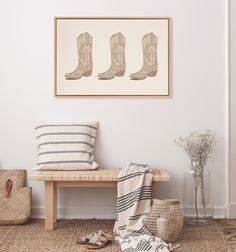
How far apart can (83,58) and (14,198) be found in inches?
55.0

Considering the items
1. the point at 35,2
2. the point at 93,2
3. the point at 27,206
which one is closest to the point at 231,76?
the point at 93,2

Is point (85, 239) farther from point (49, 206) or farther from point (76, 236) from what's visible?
point (49, 206)

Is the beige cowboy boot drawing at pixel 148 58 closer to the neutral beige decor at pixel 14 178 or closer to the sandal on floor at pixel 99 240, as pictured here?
the neutral beige decor at pixel 14 178

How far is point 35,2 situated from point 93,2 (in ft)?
1.73

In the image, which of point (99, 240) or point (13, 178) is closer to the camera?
point (99, 240)

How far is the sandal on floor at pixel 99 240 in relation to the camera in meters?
3.38

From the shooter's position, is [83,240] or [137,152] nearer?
[83,240]

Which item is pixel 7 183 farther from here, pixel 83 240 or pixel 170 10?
pixel 170 10

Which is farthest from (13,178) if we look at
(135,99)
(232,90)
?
(232,90)

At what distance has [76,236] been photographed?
3.67 metres

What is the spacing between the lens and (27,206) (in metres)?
4.12

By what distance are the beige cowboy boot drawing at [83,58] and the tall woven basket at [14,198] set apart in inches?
39.3

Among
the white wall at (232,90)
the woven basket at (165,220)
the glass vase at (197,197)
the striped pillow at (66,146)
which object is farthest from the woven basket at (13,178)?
the white wall at (232,90)

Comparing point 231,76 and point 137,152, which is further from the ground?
point 231,76
